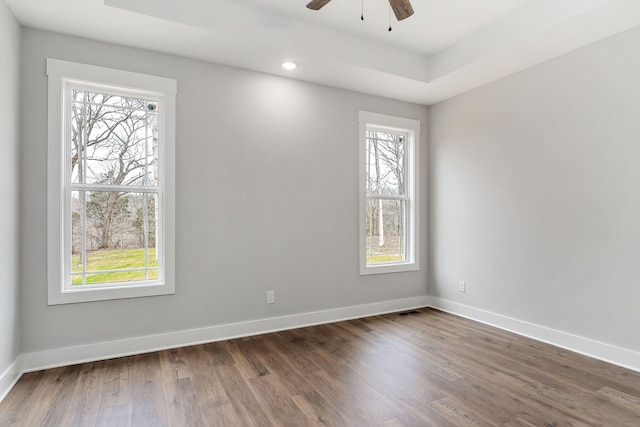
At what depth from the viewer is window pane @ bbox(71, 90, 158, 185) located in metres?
2.97

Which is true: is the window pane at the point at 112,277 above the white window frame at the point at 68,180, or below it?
below

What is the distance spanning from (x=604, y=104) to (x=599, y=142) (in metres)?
0.31

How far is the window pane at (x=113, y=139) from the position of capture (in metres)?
2.97

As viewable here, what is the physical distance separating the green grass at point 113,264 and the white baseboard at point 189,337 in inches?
20.5

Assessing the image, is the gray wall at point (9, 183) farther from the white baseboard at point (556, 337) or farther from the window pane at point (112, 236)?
the white baseboard at point (556, 337)

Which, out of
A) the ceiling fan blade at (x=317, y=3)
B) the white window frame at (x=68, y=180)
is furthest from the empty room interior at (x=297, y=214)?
the ceiling fan blade at (x=317, y=3)

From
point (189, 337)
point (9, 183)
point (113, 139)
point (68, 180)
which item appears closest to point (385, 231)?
point (189, 337)

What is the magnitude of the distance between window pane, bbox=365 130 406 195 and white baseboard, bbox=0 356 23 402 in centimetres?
358

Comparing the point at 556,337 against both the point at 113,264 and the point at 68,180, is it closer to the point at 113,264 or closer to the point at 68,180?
the point at 113,264

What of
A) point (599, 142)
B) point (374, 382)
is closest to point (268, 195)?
point (374, 382)

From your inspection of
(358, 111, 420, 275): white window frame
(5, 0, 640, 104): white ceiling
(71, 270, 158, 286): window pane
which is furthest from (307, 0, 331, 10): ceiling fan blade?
(71, 270, 158, 286): window pane

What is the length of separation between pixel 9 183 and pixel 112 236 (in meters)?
0.81

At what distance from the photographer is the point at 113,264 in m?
3.07

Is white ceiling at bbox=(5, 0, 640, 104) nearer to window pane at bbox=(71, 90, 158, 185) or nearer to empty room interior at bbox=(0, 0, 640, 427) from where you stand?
empty room interior at bbox=(0, 0, 640, 427)
